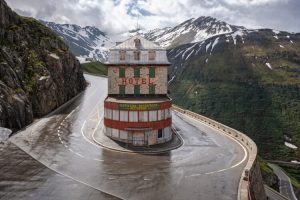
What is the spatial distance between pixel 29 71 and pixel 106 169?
3280 centimetres

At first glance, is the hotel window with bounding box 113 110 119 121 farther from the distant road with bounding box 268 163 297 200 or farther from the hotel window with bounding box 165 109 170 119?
the distant road with bounding box 268 163 297 200

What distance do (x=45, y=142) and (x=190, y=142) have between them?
18.4m

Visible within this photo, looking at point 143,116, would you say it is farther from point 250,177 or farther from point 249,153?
point 250,177

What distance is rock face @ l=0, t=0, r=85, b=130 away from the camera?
51656 millimetres

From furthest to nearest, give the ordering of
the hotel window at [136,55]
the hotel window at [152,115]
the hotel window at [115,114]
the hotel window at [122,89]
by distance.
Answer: the hotel window at [122,89]
the hotel window at [136,55]
the hotel window at [115,114]
the hotel window at [152,115]

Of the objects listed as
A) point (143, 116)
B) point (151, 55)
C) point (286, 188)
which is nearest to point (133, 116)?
point (143, 116)

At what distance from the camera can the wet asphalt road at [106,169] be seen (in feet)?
98.6

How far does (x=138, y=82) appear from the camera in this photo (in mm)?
53125

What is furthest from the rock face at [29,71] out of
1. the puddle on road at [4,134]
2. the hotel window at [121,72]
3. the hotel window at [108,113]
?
the hotel window at [121,72]

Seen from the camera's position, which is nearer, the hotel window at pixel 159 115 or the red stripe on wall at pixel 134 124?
the red stripe on wall at pixel 134 124

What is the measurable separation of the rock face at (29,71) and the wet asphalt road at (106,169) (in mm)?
3496

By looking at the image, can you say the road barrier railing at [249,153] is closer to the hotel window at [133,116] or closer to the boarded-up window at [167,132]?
the boarded-up window at [167,132]

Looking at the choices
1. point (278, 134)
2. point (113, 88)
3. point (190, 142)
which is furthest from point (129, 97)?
point (278, 134)

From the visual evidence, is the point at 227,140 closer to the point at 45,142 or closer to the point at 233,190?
the point at 233,190
